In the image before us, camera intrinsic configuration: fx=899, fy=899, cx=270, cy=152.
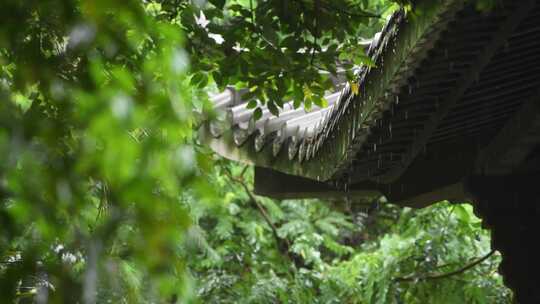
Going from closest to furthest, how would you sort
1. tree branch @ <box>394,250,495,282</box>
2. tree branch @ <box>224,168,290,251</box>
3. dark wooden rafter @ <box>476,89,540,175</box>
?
dark wooden rafter @ <box>476,89,540,175</box> < tree branch @ <box>394,250,495,282</box> < tree branch @ <box>224,168,290,251</box>

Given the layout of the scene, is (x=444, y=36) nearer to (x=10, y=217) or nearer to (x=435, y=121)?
(x=435, y=121)

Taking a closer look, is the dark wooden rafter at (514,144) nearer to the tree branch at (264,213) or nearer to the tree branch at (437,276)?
the tree branch at (437,276)

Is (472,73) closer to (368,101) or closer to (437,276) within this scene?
(368,101)

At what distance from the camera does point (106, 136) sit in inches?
33.2

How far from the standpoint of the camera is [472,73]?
2400 mm

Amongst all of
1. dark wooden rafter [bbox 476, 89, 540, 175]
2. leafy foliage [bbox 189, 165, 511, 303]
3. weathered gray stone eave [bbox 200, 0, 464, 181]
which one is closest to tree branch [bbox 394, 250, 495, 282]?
leafy foliage [bbox 189, 165, 511, 303]

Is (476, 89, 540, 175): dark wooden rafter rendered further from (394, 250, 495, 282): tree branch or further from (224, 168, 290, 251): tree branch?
(224, 168, 290, 251): tree branch

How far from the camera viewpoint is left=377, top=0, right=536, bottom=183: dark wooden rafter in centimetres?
214

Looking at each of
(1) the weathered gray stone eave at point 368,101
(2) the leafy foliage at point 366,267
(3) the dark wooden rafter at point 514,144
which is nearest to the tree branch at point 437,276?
(2) the leafy foliage at point 366,267

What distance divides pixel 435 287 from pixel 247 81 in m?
3.14

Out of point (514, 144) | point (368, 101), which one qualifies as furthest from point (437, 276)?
point (368, 101)

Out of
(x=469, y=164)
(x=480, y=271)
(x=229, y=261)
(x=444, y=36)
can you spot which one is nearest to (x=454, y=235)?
(x=480, y=271)

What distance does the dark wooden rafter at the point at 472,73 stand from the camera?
2143 millimetres

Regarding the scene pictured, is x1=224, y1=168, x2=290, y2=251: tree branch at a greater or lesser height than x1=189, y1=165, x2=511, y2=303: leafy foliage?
lesser
